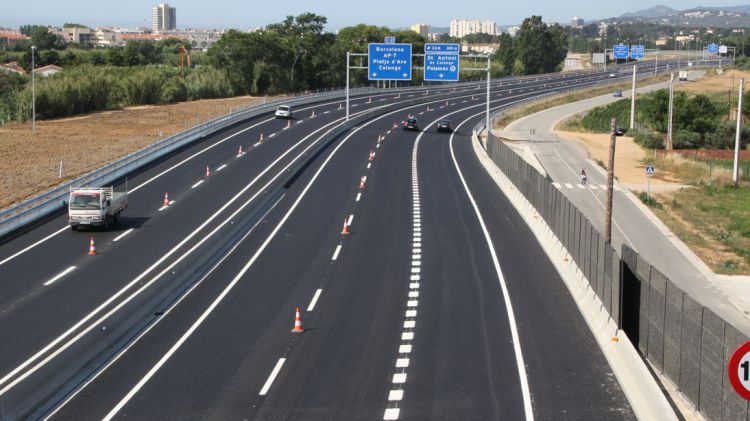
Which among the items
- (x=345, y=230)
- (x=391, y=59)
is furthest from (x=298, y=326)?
(x=391, y=59)

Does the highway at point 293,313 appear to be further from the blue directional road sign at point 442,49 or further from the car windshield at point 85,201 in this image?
the blue directional road sign at point 442,49

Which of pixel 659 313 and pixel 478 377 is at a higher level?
pixel 659 313

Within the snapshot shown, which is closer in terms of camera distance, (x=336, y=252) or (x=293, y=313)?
(x=293, y=313)

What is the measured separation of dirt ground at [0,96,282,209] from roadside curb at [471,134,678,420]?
27.0 metres

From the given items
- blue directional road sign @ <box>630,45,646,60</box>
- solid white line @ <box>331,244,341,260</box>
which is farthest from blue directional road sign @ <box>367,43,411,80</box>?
blue directional road sign @ <box>630,45,646,60</box>

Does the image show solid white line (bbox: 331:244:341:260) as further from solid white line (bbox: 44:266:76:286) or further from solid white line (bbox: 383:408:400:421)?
solid white line (bbox: 383:408:400:421)

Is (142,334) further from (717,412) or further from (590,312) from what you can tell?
(717,412)

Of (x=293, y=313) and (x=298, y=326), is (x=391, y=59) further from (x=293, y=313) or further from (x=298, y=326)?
(x=298, y=326)

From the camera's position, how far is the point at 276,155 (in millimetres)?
61125

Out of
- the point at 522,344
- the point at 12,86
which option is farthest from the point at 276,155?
the point at 12,86

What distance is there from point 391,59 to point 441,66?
4804 mm

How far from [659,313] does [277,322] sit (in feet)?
31.9

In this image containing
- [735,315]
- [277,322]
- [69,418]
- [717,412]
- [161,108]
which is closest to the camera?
[717,412]

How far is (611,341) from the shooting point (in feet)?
72.6
